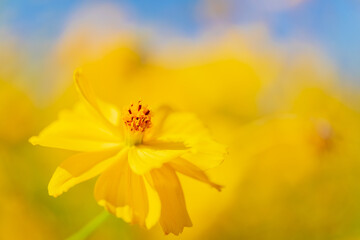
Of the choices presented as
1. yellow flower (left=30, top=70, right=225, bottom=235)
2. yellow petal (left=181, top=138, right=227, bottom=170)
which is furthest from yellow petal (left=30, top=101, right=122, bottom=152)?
yellow petal (left=181, top=138, right=227, bottom=170)

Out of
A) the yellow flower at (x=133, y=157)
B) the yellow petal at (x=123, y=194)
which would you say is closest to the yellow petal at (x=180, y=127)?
the yellow flower at (x=133, y=157)

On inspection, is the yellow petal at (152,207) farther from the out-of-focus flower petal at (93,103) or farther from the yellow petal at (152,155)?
the out-of-focus flower petal at (93,103)

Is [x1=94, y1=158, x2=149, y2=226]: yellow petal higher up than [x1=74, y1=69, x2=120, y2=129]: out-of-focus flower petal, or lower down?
lower down

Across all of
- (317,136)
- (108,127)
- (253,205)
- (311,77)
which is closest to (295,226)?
(253,205)

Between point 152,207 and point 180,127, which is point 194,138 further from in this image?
point 152,207

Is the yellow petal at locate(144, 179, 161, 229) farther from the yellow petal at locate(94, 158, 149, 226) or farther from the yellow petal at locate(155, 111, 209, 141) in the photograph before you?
the yellow petal at locate(155, 111, 209, 141)

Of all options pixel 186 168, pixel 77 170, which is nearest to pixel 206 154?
pixel 186 168
